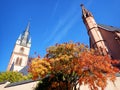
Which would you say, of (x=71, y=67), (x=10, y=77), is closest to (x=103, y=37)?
(x=71, y=67)

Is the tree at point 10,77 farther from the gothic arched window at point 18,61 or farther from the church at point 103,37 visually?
the gothic arched window at point 18,61

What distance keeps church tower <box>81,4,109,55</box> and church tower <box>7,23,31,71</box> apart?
40783 millimetres

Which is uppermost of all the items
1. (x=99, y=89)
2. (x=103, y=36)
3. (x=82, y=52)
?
(x=103, y=36)

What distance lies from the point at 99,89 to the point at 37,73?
759 cm

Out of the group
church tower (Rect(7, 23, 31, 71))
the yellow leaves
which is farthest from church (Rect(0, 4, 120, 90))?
church tower (Rect(7, 23, 31, 71))

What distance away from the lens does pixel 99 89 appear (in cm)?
1570

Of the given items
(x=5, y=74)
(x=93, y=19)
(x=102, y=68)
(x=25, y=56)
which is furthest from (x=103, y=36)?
(x=25, y=56)

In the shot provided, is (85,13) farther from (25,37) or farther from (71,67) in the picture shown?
(25,37)

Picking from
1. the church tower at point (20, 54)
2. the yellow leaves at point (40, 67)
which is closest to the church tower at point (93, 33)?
the yellow leaves at point (40, 67)

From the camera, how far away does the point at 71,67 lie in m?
14.9

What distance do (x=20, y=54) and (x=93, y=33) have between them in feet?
152

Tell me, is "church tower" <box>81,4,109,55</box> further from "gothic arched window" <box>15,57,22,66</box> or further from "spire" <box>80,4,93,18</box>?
"gothic arched window" <box>15,57,22,66</box>

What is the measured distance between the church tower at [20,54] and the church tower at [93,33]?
40783mm

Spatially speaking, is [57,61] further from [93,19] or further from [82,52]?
[93,19]
